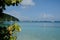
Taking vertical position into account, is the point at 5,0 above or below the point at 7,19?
above

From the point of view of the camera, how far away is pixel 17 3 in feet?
25.7

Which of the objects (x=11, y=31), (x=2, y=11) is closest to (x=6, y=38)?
(x=11, y=31)

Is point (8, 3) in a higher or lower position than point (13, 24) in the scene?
higher

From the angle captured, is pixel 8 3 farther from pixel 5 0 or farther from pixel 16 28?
pixel 16 28

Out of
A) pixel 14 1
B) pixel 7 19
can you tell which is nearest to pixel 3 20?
pixel 7 19

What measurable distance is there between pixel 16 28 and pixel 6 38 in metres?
0.38

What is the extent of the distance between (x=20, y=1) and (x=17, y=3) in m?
0.10

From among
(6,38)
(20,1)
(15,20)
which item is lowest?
(6,38)

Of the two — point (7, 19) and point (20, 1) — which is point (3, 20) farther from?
point (20, 1)

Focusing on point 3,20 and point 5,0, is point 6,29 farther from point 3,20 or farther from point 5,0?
point 5,0

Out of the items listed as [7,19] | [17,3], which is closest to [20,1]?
[17,3]

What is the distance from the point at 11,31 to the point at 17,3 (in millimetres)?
776

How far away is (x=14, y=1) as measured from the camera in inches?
302

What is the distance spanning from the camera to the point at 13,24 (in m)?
7.85
